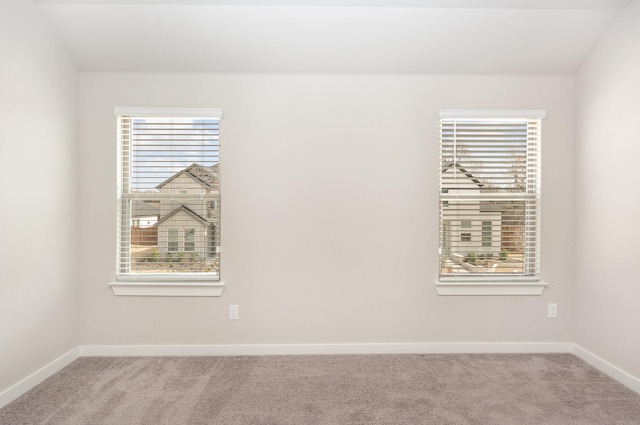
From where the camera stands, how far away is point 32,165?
2.46 metres

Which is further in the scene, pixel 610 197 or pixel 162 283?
pixel 162 283

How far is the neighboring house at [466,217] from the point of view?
9.99 ft

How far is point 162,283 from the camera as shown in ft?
9.68

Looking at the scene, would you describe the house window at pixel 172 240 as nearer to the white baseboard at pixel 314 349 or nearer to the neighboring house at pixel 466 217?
the white baseboard at pixel 314 349

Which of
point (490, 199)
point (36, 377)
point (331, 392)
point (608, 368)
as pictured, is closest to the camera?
point (331, 392)

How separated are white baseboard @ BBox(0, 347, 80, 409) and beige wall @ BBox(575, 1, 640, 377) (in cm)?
420

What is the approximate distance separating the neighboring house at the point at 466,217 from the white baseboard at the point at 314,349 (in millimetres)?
827

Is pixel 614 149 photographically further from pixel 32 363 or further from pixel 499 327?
pixel 32 363

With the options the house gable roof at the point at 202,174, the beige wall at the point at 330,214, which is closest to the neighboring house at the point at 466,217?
the beige wall at the point at 330,214

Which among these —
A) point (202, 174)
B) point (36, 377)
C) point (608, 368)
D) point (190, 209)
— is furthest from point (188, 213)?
point (608, 368)

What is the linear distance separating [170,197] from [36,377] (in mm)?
1583

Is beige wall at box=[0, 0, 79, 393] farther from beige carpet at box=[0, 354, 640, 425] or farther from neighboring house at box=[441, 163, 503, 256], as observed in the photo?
neighboring house at box=[441, 163, 503, 256]

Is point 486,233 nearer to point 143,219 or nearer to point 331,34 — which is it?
point 331,34

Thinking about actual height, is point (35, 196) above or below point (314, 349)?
above
